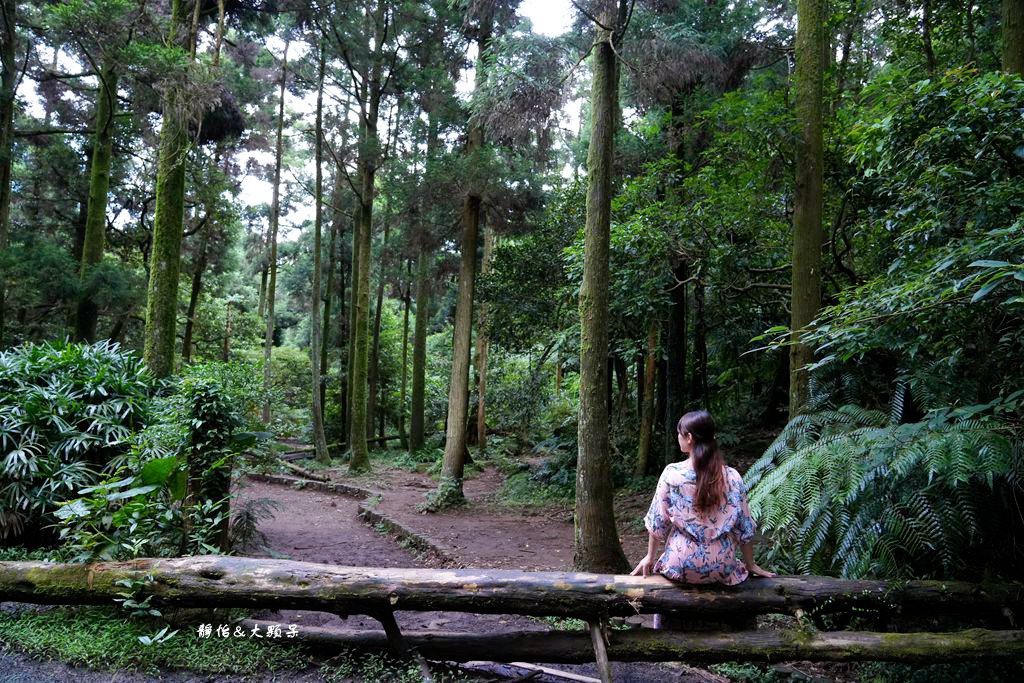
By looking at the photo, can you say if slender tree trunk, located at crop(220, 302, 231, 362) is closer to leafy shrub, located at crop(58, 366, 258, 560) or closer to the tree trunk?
the tree trunk

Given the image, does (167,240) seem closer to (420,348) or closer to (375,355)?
(420,348)

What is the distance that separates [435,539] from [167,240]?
6.38 meters

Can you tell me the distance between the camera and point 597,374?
590cm

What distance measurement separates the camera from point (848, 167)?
811 cm

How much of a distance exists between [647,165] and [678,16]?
3.37 meters

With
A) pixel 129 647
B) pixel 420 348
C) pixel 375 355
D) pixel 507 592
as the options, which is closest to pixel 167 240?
pixel 129 647

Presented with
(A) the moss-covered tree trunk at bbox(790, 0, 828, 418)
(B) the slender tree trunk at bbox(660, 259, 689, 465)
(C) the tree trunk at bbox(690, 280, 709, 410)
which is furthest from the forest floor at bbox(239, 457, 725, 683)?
(C) the tree trunk at bbox(690, 280, 709, 410)

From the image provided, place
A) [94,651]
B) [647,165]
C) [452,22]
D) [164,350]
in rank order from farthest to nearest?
[452,22] < [647,165] < [164,350] < [94,651]

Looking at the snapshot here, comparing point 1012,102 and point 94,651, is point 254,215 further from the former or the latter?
point 1012,102

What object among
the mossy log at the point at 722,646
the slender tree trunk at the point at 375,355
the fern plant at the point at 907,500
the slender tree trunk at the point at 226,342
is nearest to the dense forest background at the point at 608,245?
the fern plant at the point at 907,500

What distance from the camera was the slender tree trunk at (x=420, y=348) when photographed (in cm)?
1697

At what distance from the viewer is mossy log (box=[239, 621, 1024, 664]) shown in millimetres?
3572

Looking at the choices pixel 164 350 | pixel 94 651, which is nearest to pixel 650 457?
pixel 164 350

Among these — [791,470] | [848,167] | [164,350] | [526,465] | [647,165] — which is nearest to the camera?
[791,470]
